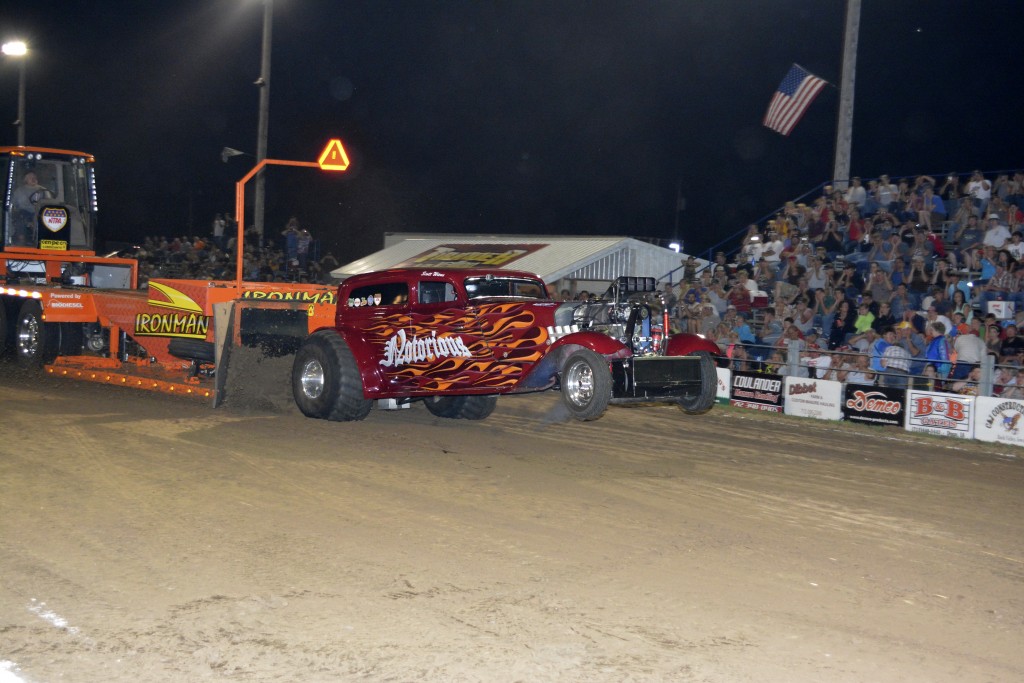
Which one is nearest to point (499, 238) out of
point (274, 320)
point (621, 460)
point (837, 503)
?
point (274, 320)

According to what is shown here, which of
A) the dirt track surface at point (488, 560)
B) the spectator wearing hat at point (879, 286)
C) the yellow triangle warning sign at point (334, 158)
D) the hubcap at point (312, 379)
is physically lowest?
the dirt track surface at point (488, 560)

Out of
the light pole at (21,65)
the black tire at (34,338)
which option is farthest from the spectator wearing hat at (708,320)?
the light pole at (21,65)

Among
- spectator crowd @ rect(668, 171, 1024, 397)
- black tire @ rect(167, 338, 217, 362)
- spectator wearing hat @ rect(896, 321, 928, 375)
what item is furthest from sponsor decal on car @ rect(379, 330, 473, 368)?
spectator wearing hat @ rect(896, 321, 928, 375)

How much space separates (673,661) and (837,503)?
4.23 meters

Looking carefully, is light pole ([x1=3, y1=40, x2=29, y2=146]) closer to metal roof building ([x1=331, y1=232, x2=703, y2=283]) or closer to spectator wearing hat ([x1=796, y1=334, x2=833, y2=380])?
metal roof building ([x1=331, y1=232, x2=703, y2=283])

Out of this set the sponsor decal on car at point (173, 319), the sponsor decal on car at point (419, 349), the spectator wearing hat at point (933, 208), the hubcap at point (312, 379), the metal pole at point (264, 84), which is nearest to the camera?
the sponsor decal on car at point (419, 349)

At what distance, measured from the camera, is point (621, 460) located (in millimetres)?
10367

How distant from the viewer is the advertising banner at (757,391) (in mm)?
16344

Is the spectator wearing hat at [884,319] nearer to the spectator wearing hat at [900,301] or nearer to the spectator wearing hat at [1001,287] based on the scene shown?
the spectator wearing hat at [900,301]

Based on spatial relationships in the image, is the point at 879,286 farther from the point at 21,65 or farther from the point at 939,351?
the point at 21,65

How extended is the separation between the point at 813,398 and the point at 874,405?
1037mm

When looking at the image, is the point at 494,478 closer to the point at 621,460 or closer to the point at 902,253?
the point at 621,460

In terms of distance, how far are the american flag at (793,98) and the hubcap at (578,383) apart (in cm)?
1409

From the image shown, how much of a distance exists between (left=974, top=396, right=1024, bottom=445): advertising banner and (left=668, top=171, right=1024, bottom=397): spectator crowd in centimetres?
51
